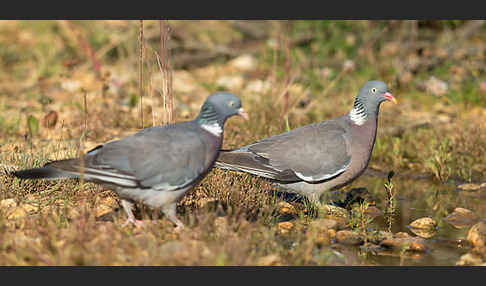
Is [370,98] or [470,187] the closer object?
[370,98]

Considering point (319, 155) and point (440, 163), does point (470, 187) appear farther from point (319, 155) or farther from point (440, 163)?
point (319, 155)

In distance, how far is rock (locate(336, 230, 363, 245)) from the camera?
14.1 feet

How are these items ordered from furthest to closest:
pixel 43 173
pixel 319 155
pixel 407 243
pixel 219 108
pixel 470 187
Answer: pixel 470 187 → pixel 319 155 → pixel 407 243 → pixel 219 108 → pixel 43 173

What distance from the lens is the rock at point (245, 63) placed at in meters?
9.22

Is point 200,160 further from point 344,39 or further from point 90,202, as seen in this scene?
point 344,39

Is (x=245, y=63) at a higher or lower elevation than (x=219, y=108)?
higher

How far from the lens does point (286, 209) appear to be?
503 centimetres

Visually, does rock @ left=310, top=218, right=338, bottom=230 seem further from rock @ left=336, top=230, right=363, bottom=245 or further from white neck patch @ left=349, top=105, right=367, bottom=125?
white neck patch @ left=349, top=105, right=367, bottom=125

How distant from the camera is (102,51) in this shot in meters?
9.24

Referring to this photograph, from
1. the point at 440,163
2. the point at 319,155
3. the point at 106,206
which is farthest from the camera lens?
the point at 440,163

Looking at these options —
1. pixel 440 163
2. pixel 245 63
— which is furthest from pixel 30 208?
pixel 245 63

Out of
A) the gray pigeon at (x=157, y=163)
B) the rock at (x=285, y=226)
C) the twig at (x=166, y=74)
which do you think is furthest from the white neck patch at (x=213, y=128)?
the twig at (x=166, y=74)

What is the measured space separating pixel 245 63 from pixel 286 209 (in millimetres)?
4541

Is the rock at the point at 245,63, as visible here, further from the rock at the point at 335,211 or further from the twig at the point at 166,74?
the rock at the point at 335,211
